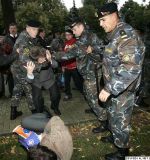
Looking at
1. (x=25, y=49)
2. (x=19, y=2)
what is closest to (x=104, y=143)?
(x=25, y=49)

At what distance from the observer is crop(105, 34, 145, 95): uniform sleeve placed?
4.50m

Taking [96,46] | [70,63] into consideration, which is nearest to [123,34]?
[96,46]

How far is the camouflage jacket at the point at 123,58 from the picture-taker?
4500 mm

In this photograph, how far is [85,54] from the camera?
661 centimetres

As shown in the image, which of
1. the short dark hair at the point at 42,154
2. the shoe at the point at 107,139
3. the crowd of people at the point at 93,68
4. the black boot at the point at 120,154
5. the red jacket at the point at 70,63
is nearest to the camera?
the short dark hair at the point at 42,154

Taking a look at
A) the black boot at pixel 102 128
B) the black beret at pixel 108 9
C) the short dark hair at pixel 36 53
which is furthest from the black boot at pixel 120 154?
the short dark hair at pixel 36 53

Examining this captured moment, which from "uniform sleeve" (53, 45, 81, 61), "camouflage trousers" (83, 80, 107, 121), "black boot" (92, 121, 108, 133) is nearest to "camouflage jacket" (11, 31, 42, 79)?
"uniform sleeve" (53, 45, 81, 61)

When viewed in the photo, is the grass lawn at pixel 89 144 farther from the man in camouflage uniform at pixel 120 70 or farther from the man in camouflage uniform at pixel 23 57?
the man in camouflage uniform at pixel 23 57

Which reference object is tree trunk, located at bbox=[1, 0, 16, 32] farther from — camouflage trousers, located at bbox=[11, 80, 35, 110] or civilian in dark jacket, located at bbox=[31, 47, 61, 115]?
civilian in dark jacket, located at bbox=[31, 47, 61, 115]

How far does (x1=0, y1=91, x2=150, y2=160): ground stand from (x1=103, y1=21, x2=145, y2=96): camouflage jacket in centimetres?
157

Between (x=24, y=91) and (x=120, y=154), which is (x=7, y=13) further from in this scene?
(x=120, y=154)

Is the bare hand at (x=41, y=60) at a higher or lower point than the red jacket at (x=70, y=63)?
higher

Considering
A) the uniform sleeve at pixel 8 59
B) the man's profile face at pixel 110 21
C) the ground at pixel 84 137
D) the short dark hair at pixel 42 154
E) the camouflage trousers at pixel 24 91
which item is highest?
the man's profile face at pixel 110 21

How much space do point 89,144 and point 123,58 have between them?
2.19 m
